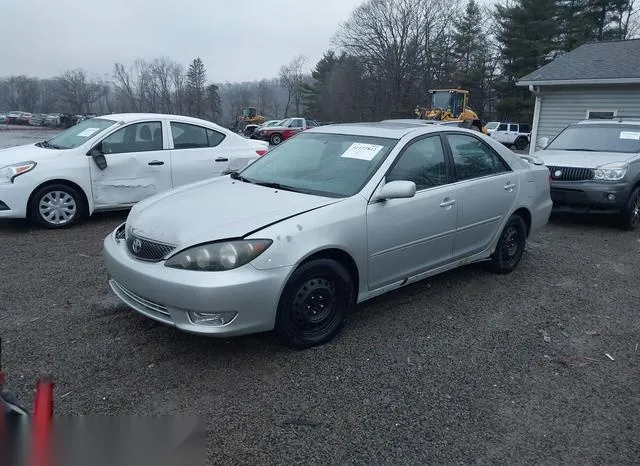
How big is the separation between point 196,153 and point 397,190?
4.67m

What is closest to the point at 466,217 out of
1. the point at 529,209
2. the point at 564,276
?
the point at 529,209

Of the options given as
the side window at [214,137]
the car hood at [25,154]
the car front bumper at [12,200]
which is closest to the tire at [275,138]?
the side window at [214,137]

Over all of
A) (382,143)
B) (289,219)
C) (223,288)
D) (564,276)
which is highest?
(382,143)

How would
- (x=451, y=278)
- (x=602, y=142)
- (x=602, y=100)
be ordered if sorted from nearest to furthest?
1. (x=451, y=278)
2. (x=602, y=142)
3. (x=602, y=100)

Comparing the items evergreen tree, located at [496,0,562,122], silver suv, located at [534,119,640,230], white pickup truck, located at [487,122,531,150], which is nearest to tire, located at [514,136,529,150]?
white pickup truck, located at [487,122,531,150]

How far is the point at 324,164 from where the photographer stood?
432 cm

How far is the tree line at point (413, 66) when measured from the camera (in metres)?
43.0

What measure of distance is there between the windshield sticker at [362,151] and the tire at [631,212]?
5.20 metres

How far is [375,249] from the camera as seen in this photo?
153 inches

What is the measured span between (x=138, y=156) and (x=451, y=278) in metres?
4.58

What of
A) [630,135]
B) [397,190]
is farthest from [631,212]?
[397,190]

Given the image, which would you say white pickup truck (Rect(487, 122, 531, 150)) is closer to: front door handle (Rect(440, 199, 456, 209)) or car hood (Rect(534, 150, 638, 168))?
car hood (Rect(534, 150, 638, 168))

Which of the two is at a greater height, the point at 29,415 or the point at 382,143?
the point at 382,143

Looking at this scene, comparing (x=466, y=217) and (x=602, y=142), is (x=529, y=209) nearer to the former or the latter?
(x=466, y=217)
